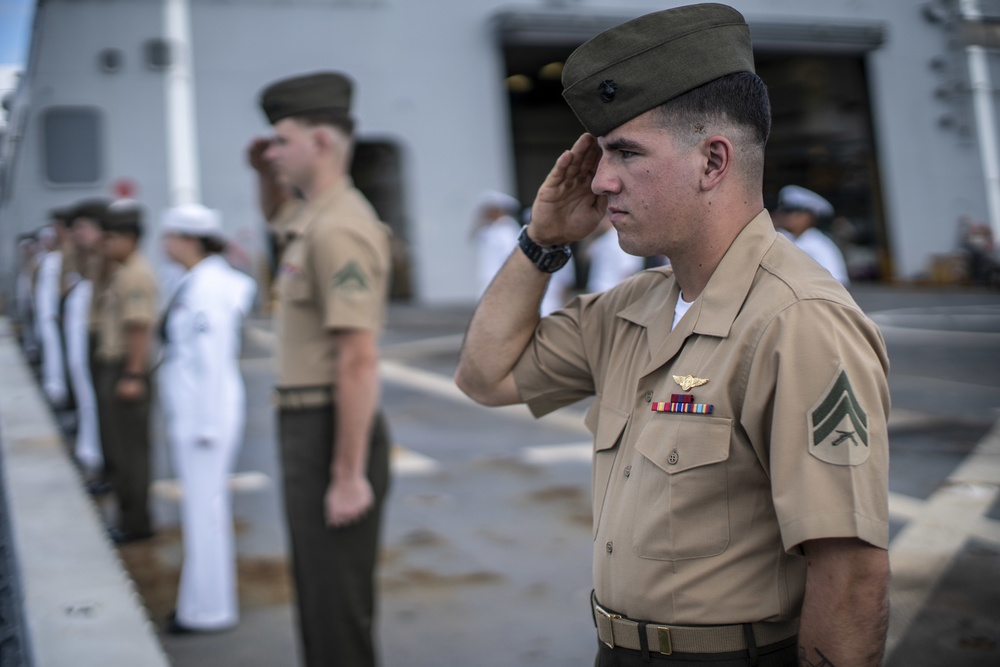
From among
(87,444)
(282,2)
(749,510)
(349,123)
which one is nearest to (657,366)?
(749,510)

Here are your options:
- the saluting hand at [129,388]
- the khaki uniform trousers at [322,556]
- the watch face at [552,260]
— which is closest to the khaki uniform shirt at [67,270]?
the saluting hand at [129,388]

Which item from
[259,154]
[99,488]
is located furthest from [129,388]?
[259,154]

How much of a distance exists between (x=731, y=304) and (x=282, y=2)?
565 inches

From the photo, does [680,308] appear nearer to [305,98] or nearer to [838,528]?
[838,528]

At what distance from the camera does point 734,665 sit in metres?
1.55

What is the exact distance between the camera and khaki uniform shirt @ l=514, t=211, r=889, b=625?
55.1 inches

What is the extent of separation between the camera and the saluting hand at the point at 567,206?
1952mm

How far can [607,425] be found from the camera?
1795 mm

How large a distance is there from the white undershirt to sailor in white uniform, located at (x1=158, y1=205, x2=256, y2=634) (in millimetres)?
2939

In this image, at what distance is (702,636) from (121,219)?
5.51 meters

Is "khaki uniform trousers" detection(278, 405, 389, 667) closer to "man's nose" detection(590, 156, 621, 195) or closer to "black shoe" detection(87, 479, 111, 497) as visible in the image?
"man's nose" detection(590, 156, 621, 195)

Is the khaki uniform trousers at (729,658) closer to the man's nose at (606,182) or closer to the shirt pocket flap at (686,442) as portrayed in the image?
the shirt pocket flap at (686,442)

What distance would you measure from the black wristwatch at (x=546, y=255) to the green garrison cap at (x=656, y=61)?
34 cm

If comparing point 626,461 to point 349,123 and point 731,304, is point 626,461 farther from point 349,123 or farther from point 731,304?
point 349,123
